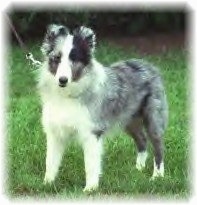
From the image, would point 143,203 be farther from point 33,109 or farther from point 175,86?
point 175,86

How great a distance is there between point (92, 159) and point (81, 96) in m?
0.56

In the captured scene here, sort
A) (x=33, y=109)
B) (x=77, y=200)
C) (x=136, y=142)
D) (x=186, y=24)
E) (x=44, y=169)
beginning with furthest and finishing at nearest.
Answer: (x=186, y=24) → (x=33, y=109) → (x=136, y=142) → (x=44, y=169) → (x=77, y=200)

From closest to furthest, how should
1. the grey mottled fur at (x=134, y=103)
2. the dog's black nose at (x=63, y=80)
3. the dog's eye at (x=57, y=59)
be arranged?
the dog's black nose at (x=63, y=80) → the dog's eye at (x=57, y=59) → the grey mottled fur at (x=134, y=103)

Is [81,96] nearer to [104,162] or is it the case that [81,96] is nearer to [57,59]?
[57,59]

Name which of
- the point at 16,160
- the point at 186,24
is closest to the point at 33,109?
the point at 16,160

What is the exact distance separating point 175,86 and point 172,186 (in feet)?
12.8

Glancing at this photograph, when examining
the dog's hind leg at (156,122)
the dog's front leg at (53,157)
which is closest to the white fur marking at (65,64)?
the dog's front leg at (53,157)

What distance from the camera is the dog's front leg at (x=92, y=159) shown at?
5815 millimetres

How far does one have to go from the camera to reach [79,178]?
6102 mm

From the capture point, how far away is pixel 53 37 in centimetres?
572

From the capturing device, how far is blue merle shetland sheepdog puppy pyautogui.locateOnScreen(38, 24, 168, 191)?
18.5 ft

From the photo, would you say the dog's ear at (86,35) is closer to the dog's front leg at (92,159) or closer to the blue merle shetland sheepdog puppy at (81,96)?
the blue merle shetland sheepdog puppy at (81,96)

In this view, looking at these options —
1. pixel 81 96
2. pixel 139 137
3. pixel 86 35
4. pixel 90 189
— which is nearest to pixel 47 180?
pixel 90 189

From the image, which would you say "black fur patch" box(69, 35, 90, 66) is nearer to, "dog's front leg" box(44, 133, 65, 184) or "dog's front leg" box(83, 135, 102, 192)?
"dog's front leg" box(83, 135, 102, 192)
